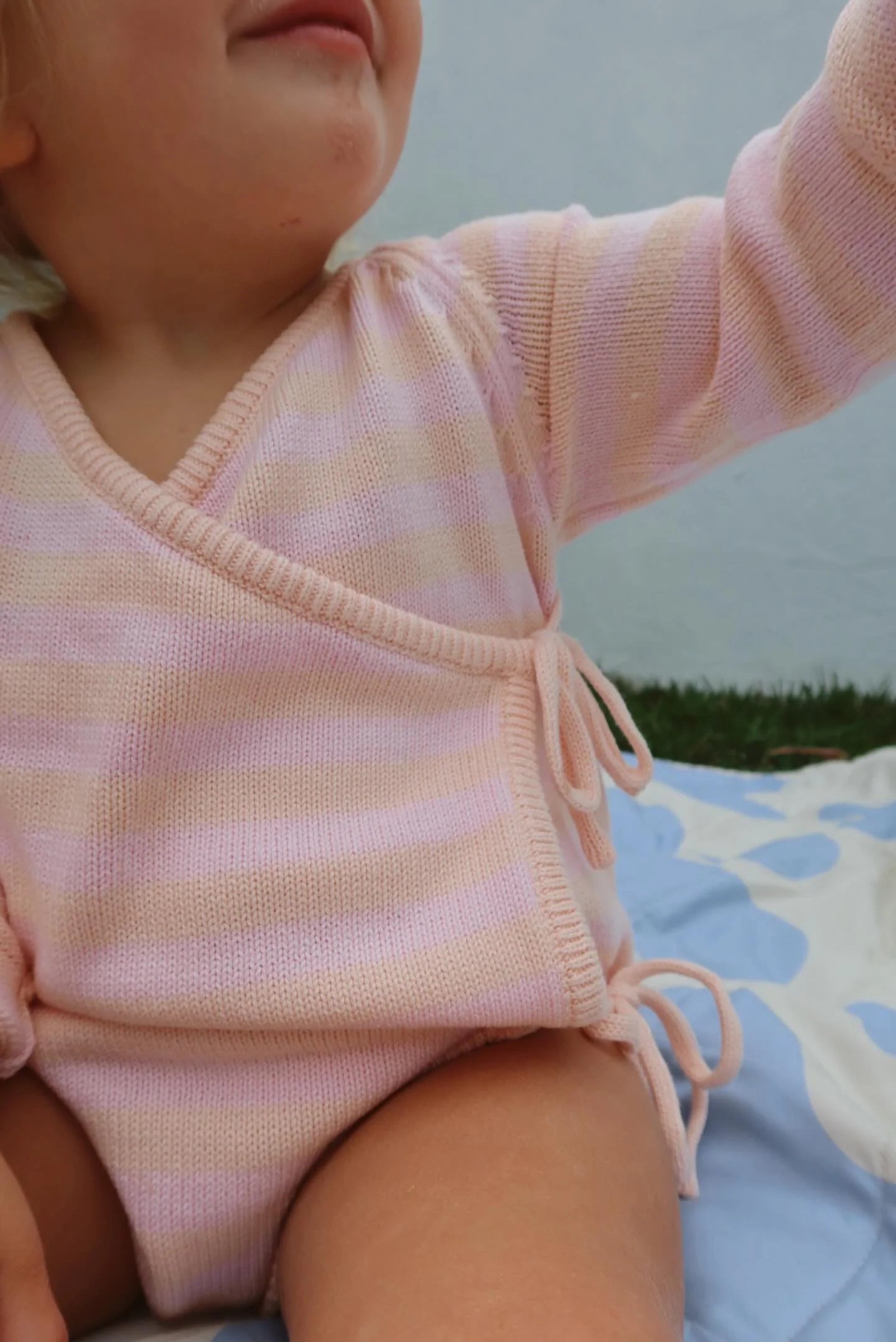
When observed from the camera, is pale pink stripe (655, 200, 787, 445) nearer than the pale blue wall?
Yes

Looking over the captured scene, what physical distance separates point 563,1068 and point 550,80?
1193 millimetres

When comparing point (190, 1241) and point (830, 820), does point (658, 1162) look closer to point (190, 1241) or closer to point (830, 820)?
point (190, 1241)

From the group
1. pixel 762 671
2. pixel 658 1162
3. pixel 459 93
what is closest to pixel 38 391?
pixel 658 1162

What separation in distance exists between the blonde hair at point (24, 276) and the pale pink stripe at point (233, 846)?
0.31m

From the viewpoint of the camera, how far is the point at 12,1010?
545 mm

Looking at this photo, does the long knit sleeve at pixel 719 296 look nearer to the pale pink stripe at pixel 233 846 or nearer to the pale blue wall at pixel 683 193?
the pale pink stripe at pixel 233 846

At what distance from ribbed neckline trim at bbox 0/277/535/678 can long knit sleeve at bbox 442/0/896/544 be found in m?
0.10

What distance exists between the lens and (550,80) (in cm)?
135

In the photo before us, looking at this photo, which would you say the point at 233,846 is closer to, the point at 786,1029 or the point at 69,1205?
the point at 69,1205

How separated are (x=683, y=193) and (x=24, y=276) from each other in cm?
89

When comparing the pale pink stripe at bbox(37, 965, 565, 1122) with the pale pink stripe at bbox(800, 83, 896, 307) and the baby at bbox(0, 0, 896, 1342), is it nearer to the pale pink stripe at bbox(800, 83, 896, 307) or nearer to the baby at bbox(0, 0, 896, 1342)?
the baby at bbox(0, 0, 896, 1342)

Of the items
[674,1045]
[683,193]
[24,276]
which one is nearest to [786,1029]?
[674,1045]

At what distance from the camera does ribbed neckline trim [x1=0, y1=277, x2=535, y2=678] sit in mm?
524

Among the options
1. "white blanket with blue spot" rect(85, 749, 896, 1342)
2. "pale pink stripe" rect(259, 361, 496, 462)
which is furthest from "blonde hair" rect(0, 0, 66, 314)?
"white blanket with blue spot" rect(85, 749, 896, 1342)
